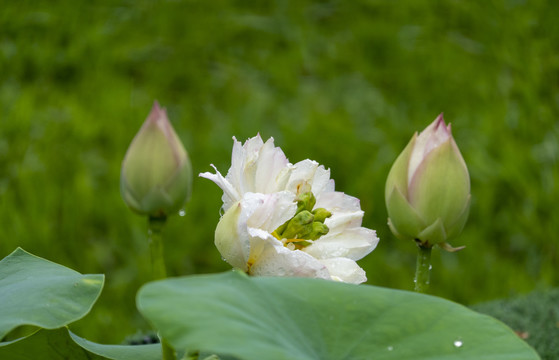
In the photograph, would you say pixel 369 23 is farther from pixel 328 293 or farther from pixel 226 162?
pixel 328 293

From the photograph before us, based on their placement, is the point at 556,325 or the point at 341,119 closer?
the point at 556,325

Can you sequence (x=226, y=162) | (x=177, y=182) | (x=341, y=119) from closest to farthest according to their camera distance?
(x=177, y=182)
(x=226, y=162)
(x=341, y=119)

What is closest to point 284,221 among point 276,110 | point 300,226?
point 300,226

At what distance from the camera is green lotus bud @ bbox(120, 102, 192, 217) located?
552 millimetres

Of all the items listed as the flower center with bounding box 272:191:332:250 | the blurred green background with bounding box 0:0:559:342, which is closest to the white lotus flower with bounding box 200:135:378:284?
the flower center with bounding box 272:191:332:250

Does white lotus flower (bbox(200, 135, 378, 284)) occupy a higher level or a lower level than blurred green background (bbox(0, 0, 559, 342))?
higher

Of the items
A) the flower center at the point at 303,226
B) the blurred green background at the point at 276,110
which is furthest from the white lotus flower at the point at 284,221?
the blurred green background at the point at 276,110

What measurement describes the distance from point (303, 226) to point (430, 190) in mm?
103

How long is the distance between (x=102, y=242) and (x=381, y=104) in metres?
1.00

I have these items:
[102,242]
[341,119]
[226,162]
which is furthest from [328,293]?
[341,119]

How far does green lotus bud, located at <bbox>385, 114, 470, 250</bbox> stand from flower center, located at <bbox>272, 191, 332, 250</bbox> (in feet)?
0.19

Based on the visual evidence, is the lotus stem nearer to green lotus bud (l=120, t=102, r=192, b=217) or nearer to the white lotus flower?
the white lotus flower

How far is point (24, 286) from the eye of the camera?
0.71 m

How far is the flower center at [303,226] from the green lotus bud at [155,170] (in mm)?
127
